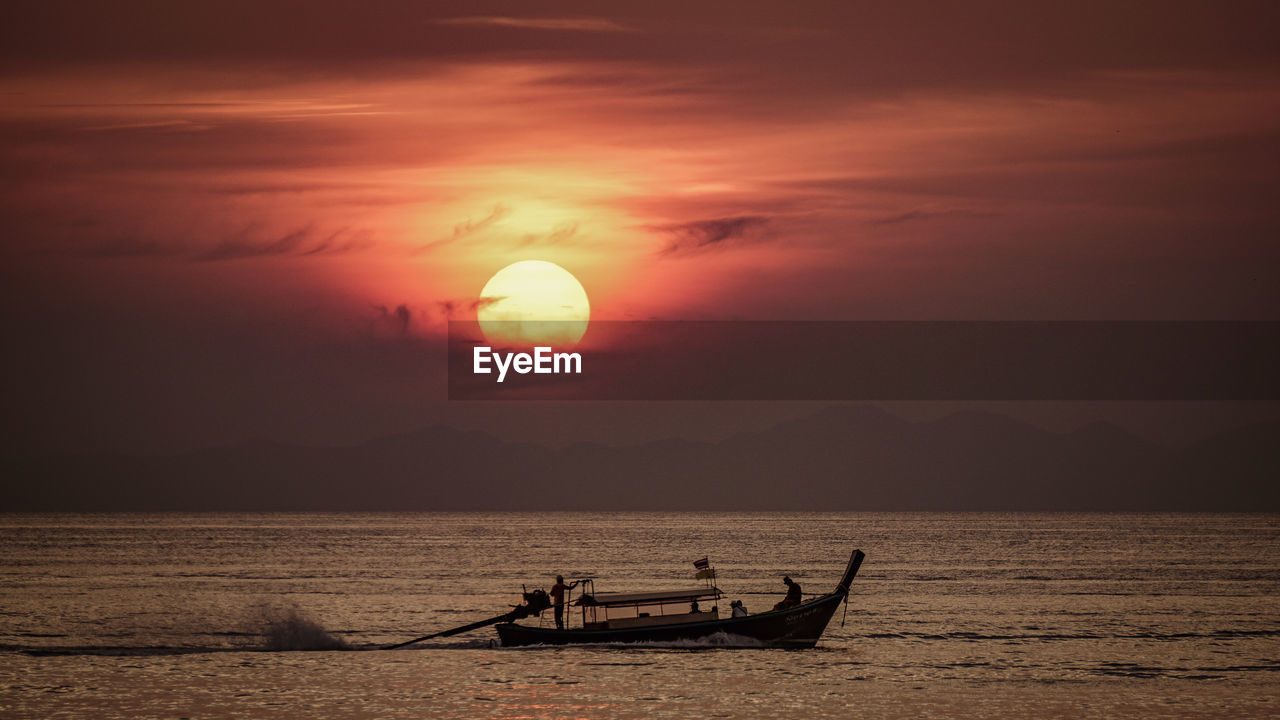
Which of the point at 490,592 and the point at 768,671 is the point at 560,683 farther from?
the point at 490,592

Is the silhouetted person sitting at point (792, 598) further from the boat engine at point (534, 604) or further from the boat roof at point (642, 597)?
the boat engine at point (534, 604)

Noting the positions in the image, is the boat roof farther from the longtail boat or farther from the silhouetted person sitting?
the silhouetted person sitting

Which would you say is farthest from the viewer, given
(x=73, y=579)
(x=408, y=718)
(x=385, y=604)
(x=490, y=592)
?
(x=73, y=579)

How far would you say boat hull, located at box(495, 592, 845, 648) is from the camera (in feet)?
183

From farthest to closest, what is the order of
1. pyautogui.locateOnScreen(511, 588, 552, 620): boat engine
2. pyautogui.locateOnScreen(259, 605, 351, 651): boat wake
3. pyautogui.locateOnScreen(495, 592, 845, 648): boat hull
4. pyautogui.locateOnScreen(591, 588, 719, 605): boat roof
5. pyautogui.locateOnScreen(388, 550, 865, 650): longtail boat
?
pyautogui.locateOnScreen(259, 605, 351, 651): boat wake < pyautogui.locateOnScreen(495, 592, 845, 648): boat hull < pyautogui.locateOnScreen(388, 550, 865, 650): longtail boat < pyautogui.locateOnScreen(591, 588, 719, 605): boat roof < pyautogui.locateOnScreen(511, 588, 552, 620): boat engine

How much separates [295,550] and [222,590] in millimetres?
75462

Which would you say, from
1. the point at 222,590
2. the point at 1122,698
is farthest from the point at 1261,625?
the point at 222,590

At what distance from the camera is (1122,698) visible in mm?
44719

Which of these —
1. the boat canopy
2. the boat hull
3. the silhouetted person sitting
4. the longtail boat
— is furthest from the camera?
the silhouetted person sitting

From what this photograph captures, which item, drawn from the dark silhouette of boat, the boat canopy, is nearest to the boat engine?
the dark silhouette of boat

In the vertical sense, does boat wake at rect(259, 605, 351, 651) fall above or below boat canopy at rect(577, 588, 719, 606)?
below

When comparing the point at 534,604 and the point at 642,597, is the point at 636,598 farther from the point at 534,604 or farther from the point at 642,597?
the point at 534,604

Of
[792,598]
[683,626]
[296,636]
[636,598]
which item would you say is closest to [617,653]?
[636,598]

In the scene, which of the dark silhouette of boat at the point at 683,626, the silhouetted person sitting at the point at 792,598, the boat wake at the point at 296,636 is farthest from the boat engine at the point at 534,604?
the silhouetted person sitting at the point at 792,598
